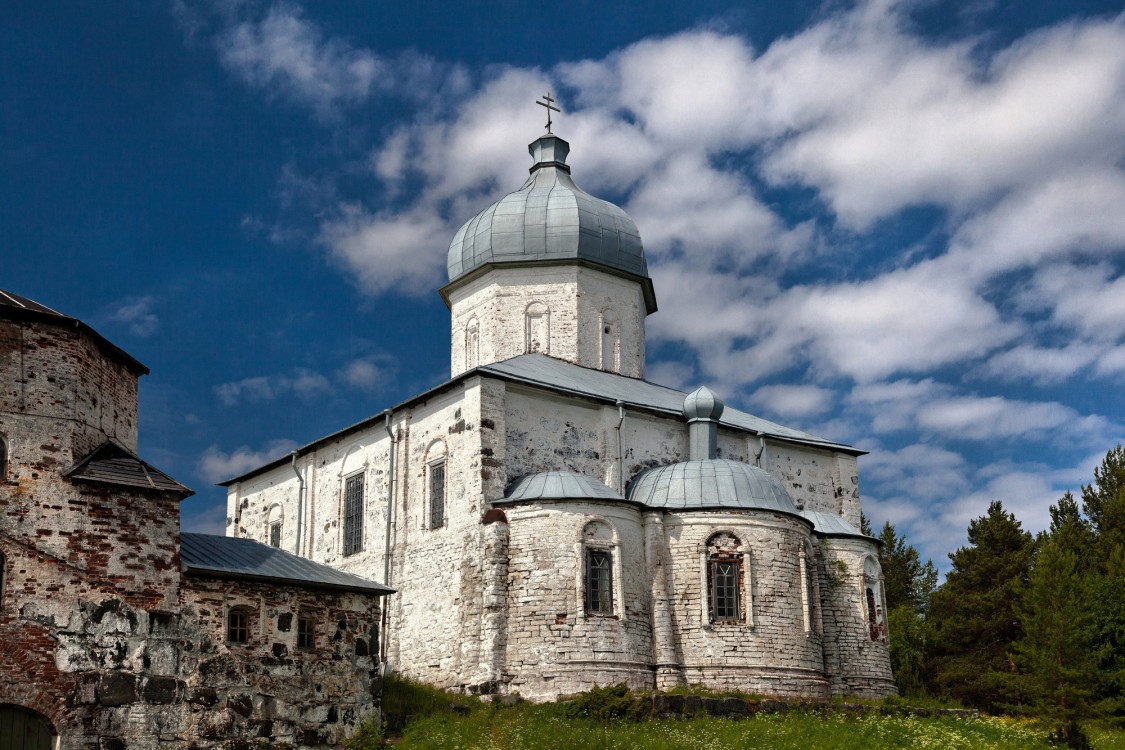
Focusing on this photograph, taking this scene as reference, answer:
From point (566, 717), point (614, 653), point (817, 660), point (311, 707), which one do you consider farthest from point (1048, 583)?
point (311, 707)

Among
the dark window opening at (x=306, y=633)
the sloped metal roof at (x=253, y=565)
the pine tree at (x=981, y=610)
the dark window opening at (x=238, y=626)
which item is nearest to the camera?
the dark window opening at (x=238, y=626)

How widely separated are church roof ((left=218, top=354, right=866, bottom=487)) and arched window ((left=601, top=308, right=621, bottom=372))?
0.54m

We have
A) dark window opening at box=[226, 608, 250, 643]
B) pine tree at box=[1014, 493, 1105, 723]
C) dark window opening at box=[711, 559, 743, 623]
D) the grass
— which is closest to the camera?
dark window opening at box=[226, 608, 250, 643]

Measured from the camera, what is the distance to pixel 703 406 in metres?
28.6

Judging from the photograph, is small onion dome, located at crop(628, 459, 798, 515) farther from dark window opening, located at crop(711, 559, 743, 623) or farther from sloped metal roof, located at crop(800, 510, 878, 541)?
sloped metal roof, located at crop(800, 510, 878, 541)

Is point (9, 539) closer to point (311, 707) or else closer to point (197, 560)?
point (197, 560)

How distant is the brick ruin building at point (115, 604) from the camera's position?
17047 millimetres

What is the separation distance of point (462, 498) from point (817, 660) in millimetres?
7990

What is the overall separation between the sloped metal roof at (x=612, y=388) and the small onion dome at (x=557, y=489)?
7.61 feet

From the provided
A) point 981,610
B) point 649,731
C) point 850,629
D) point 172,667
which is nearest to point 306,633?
point 172,667

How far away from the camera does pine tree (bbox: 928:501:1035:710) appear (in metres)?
35.5

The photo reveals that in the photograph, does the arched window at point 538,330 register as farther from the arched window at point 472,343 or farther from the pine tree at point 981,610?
the pine tree at point 981,610

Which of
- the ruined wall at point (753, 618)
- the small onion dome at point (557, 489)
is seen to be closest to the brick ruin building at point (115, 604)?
the small onion dome at point (557, 489)

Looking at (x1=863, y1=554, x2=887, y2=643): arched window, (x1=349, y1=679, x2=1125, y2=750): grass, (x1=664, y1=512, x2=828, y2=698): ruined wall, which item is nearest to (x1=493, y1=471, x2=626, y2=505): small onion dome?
(x1=664, y1=512, x2=828, y2=698): ruined wall
